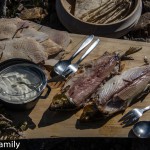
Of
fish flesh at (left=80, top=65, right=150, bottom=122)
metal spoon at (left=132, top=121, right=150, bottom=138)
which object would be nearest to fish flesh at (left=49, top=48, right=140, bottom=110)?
fish flesh at (left=80, top=65, right=150, bottom=122)

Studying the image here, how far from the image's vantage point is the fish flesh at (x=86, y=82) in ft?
12.2

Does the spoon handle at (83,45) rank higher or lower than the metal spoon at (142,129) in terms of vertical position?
higher

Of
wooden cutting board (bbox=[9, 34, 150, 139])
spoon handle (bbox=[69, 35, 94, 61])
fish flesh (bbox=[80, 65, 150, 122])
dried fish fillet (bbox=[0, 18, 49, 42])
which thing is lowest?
wooden cutting board (bbox=[9, 34, 150, 139])

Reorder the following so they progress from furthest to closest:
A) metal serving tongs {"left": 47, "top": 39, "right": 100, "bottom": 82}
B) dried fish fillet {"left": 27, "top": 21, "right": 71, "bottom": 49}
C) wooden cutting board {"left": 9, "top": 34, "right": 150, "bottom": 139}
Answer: dried fish fillet {"left": 27, "top": 21, "right": 71, "bottom": 49} → metal serving tongs {"left": 47, "top": 39, "right": 100, "bottom": 82} → wooden cutting board {"left": 9, "top": 34, "right": 150, "bottom": 139}

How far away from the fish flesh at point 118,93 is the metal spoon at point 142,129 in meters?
0.20

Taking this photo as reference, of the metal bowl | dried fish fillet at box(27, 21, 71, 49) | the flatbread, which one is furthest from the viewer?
the flatbread

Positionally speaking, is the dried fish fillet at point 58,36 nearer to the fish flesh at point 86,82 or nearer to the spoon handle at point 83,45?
the spoon handle at point 83,45

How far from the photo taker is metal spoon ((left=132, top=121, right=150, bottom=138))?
149 inches

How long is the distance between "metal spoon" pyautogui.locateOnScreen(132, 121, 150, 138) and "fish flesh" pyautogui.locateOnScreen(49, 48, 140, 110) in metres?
0.50

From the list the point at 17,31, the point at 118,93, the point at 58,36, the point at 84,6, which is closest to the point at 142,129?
the point at 118,93

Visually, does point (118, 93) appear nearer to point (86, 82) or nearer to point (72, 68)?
point (86, 82)

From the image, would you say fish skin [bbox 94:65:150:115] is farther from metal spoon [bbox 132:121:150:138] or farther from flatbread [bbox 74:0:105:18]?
flatbread [bbox 74:0:105:18]

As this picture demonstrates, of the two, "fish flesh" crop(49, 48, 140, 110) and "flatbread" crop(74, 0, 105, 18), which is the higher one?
"flatbread" crop(74, 0, 105, 18)

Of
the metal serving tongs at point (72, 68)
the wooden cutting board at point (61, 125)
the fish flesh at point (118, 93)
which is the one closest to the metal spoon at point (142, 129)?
the wooden cutting board at point (61, 125)
